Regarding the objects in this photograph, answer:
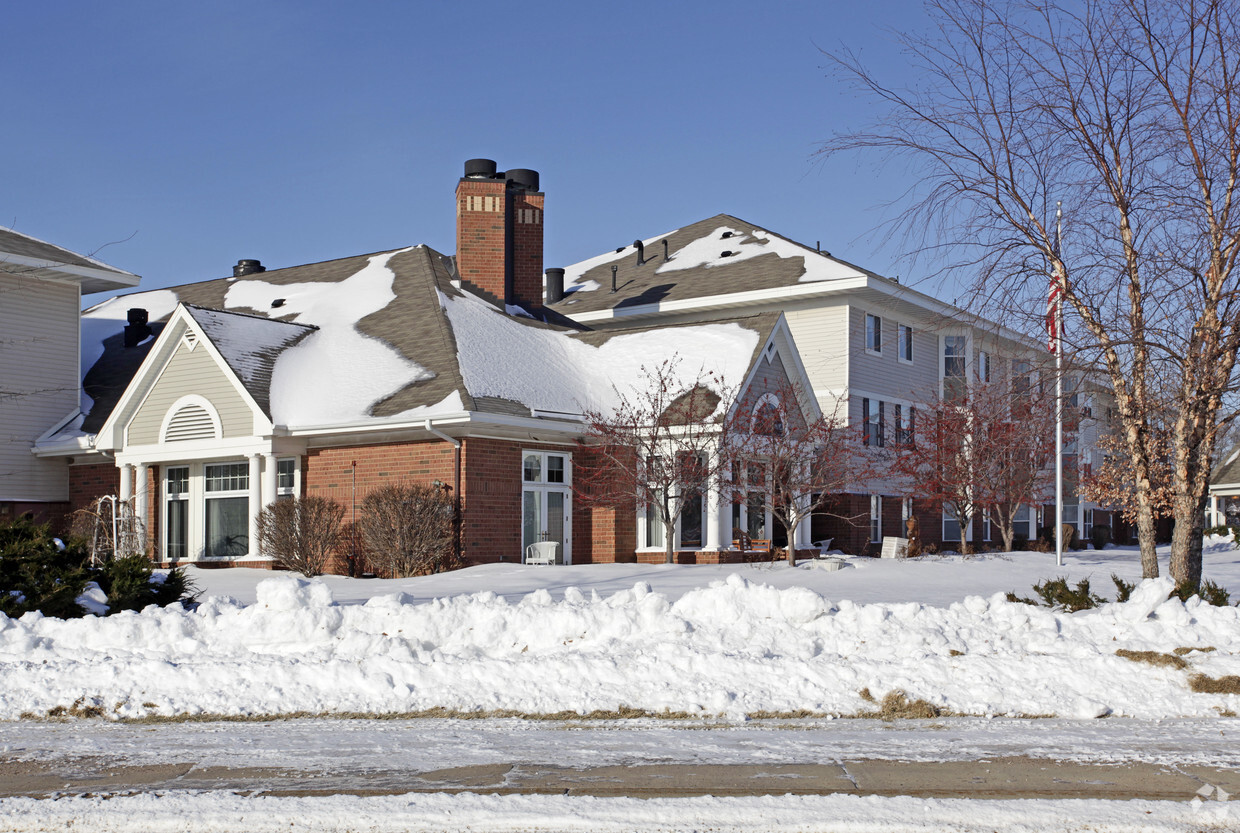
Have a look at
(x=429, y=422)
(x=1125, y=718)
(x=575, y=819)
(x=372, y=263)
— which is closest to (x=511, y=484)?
(x=429, y=422)

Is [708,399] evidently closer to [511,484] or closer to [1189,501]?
[511,484]

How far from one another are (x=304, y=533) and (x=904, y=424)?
62.0ft

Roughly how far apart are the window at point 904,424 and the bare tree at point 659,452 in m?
11.0

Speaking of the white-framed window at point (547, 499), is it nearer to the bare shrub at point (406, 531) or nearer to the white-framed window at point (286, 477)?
the bare shrub at point (406, 531)

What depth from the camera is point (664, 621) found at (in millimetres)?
10977

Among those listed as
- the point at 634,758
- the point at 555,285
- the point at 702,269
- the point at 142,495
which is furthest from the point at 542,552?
the point at 555,285

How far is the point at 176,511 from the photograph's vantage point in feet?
83.7

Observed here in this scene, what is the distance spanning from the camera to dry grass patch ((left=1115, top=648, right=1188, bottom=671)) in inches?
393

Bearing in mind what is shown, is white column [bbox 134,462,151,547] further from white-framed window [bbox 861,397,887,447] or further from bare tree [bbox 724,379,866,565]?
white-framed window [bbox 861,397,887,447]

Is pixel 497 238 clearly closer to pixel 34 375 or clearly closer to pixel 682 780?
pixel 34 375

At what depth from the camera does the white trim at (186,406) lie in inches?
941

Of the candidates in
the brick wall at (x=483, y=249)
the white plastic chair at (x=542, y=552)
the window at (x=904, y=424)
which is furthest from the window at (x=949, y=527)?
the white plastic chair at (x=542, y=552)

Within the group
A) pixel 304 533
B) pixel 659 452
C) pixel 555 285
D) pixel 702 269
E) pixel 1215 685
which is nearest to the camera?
pixel 1215 685

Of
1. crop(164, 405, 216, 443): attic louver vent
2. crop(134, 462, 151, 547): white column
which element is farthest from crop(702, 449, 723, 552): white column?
crop(134, 462, 151, 547): white column
